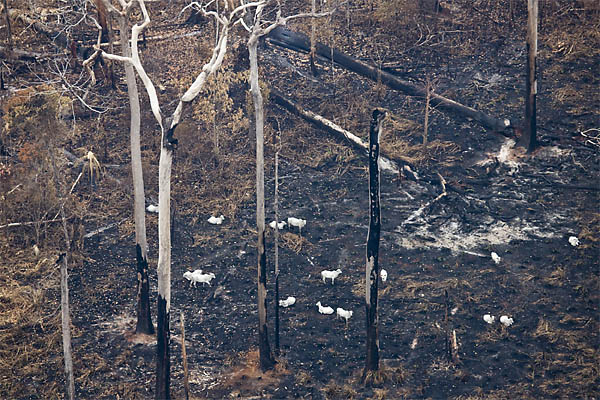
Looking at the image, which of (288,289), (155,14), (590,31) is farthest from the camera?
(155,14)

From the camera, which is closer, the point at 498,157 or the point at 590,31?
the point at 498,157

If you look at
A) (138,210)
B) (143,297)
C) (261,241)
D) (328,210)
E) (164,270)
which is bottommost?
(328,210)

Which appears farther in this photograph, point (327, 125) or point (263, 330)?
point (327, 125)

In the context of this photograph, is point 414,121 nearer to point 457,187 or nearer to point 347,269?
point 457,187

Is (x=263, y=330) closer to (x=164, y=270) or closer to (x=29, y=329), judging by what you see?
(x=164, y=270)

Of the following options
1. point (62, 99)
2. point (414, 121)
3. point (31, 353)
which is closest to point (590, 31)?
point (414, 121)

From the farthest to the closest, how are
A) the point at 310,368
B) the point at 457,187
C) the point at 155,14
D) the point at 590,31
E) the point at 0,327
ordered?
the point at 155,14
the point at 590,31
the point at 457,187
the point at 0,327
the point at 310,368

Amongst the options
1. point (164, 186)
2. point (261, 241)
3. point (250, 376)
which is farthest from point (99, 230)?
point (164, 186)
